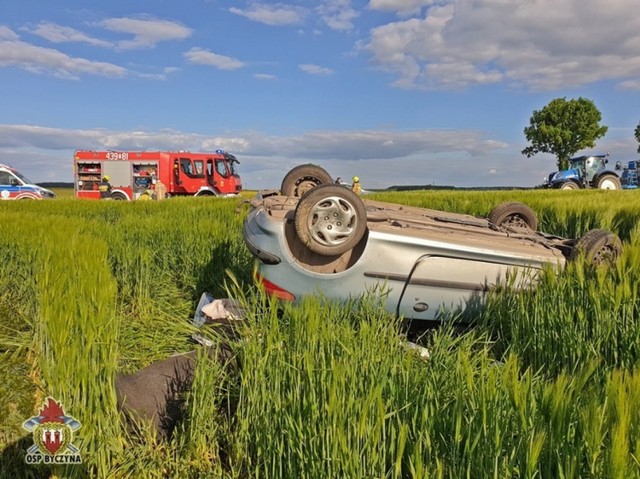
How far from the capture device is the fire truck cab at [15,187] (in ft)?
71.0

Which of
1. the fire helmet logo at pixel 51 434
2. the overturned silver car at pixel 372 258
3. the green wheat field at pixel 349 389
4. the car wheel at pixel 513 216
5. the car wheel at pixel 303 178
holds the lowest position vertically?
the fire helmet logo at pixel 51 434

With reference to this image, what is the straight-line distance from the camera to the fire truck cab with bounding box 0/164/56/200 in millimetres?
21641

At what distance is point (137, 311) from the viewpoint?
16.2ft

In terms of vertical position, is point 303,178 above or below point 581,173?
below

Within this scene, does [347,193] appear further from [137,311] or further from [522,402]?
[137,311]

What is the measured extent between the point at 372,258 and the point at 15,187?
76.4 feet

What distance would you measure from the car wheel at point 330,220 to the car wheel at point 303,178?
1848 mm

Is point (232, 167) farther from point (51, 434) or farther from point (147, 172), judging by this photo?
point (51, 434)

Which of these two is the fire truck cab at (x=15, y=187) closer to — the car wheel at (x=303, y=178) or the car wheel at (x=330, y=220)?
the car wheel at (x=303, y=178)

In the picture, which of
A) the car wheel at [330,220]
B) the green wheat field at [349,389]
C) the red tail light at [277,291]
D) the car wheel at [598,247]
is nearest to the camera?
the green wheat field at [349,389]

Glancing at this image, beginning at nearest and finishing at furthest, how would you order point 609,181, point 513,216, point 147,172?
point 513,216
point 609,181
point 147,172

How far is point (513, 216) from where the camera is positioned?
18.9 ft

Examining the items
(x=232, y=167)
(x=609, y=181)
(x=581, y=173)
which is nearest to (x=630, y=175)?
(x=581, y=173)

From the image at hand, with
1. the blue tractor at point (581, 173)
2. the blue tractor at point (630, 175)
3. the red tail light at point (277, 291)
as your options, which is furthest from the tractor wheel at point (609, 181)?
the red tail light at point (277, 291)
